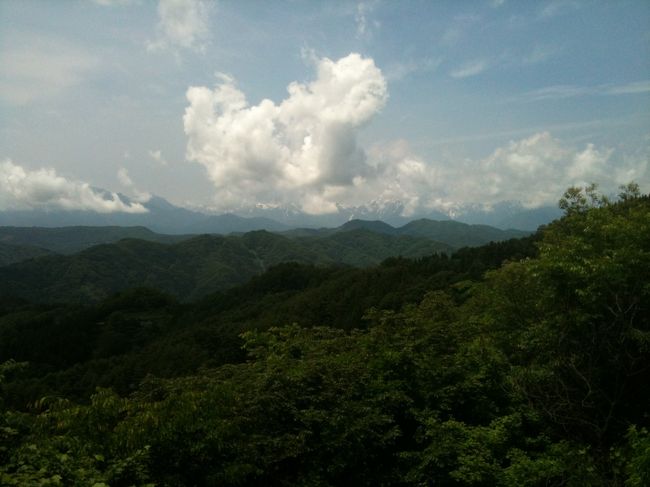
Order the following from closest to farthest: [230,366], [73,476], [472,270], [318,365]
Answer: [73,476] < [318,365] < [230,366] < [472,270]

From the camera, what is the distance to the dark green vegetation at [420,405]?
1084cm

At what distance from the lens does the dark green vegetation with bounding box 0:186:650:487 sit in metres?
10.8

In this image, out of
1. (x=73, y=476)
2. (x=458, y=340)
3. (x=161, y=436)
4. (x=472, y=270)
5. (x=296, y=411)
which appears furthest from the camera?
(x=472, y=270)

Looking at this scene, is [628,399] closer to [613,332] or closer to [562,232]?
[613,332]

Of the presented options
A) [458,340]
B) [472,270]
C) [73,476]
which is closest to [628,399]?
[458,340]

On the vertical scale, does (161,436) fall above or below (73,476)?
below

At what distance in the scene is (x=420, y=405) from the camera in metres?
17.6

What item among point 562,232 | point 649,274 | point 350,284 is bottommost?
point 350,284

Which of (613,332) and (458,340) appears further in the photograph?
(458,340)

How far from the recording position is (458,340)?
22828 mm

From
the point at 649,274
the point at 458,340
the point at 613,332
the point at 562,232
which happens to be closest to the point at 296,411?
the point at 458,340

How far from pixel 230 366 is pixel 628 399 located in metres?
18.6

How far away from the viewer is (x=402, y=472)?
48.0ft

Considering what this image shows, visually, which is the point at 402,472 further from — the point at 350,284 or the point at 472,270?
the point at 350,284
